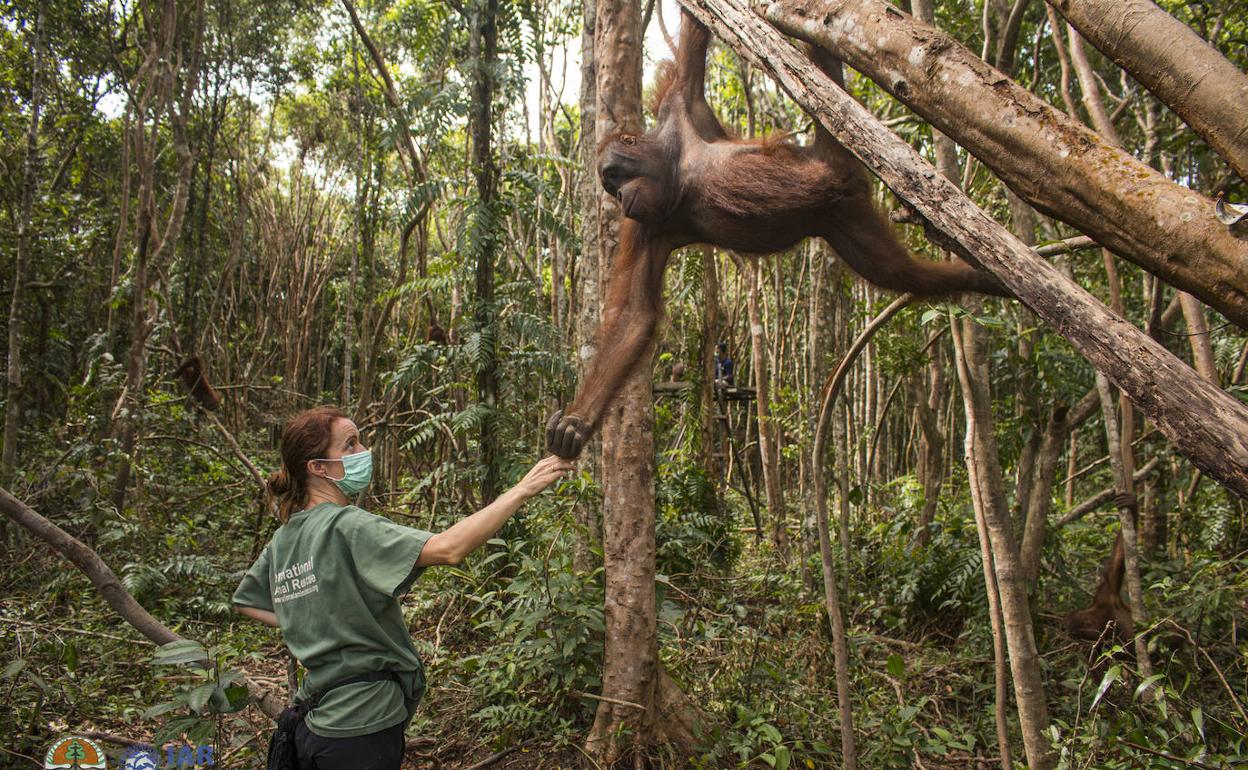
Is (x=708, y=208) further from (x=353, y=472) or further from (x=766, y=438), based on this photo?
(x=766, y=438)

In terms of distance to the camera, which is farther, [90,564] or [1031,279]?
[90,564]

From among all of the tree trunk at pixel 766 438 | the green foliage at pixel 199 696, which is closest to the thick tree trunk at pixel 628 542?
the green foliage at pixel 199 696

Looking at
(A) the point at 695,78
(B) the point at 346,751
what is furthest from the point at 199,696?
(A) the point at 695,78

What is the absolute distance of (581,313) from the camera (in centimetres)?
454

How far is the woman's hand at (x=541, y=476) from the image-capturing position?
192 cm

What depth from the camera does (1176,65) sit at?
51.3 inches

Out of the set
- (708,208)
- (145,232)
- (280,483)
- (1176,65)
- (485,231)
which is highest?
(145,232)

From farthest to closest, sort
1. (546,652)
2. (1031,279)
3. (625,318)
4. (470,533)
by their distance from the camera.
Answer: (546,652) → (625,318) → (470,533) → (1031,279)

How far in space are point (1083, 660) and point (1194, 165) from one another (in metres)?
4.32

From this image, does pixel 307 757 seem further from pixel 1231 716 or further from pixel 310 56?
pixel 310 56

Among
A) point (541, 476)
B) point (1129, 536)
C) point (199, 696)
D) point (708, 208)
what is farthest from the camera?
point (1129, 536)

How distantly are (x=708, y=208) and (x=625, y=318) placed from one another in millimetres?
515

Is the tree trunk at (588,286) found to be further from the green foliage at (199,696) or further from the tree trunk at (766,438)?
the tree trunk at (766,438)

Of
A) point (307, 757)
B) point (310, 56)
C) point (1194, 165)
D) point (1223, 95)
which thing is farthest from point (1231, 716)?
point (310, 56)
